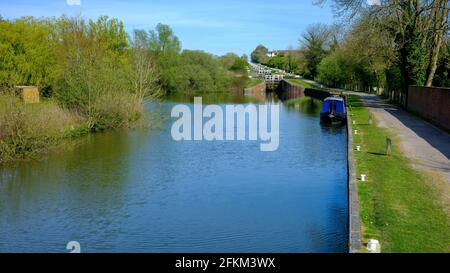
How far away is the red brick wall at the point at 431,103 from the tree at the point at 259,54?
150223 mm

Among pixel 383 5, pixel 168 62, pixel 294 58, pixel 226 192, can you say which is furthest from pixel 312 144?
pixel 294 58

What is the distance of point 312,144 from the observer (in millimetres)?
24078

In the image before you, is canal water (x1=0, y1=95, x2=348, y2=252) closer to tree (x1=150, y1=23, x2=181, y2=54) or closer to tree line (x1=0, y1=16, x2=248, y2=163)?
tree line (x1=0, y1=16, x2=248, y2=163)

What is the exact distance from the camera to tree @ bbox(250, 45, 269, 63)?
184550 mm

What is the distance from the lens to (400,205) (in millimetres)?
10352

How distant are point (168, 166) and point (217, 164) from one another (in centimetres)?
180

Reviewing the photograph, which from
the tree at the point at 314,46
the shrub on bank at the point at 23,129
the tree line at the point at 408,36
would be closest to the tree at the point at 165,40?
the tree at the point at 314,46

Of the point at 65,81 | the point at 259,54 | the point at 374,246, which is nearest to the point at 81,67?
the point at 65,81

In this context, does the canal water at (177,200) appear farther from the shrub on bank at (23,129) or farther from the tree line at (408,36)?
the tree line at (408,36)

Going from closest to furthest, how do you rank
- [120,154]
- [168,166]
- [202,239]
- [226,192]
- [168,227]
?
[202,239]
[168,227]
[226,192]
[168,166]
[120,154]

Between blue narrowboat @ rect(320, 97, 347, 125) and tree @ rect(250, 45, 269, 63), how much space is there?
14847 centimetres

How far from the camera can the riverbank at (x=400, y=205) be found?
8.18 meters

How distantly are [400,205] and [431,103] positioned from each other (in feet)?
59.9
